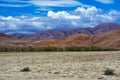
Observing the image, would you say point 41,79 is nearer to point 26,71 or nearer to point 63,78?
point 63,78

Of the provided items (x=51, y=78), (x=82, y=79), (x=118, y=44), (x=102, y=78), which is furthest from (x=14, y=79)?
(x=118, y=44)

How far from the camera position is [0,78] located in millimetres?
22562

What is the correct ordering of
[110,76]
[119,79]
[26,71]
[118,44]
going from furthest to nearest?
[118,44] < [26,71] < [110,76] < [119,79]

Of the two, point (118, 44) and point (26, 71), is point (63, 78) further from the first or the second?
point (118, 44)

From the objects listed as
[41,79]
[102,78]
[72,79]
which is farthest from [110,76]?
[41,79]

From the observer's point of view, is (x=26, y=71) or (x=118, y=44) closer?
(x=26, y=71)

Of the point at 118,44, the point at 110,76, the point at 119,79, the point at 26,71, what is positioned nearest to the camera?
the point at 119,79

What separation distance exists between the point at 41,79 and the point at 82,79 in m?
2.77

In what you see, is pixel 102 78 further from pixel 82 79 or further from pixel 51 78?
pixel 51 78

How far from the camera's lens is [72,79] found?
22312 mm

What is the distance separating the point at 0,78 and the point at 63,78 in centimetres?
433

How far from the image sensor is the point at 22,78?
22.8m

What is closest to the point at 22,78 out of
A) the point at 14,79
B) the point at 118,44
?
the point at 14,79

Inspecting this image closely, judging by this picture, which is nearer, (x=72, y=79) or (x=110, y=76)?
(x=72, y=79)
